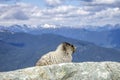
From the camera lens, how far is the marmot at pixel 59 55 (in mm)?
20391

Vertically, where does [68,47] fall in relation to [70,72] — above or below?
below

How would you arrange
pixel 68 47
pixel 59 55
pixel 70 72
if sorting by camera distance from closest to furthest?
1. pixel 70 72
2. pixel 59 55
3. pixel 68 47

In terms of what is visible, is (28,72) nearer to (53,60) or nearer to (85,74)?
(85,74)

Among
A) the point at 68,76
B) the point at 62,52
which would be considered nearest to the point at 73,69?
the point at 68,76

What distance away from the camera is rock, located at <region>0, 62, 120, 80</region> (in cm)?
1563

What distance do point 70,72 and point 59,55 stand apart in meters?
5.91

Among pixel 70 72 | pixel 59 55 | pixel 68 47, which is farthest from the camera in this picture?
pixel 68 47

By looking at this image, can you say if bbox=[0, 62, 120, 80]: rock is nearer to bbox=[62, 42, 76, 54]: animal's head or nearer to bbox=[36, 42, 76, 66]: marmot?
bbox=[36, 42, 76, 66]: marmot

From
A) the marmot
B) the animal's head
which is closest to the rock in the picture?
the marmot

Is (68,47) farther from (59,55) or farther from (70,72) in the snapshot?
(70,72)

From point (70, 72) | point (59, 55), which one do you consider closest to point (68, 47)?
point (59, 55)

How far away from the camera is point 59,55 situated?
21844mm

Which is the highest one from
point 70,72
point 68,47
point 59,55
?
point 70,72

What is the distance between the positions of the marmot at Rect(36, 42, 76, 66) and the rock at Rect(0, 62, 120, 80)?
411 centimetres
